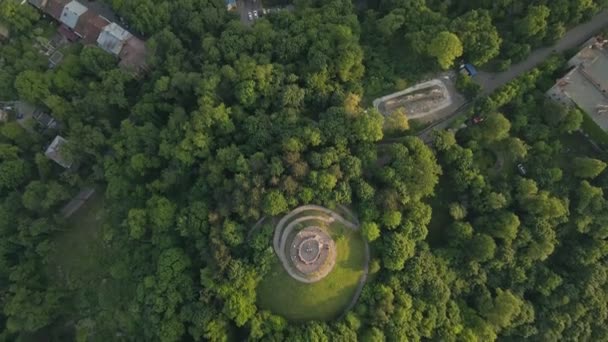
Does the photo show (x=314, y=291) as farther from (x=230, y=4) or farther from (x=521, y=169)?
(x=230, y=4)

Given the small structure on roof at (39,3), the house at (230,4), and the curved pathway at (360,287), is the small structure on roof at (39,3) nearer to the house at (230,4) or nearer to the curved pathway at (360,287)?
the house at (230,4)

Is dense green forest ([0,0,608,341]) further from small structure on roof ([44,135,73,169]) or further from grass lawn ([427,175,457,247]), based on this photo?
small structure on roof ([44,135,73,169])

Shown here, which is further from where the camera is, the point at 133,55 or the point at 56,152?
the point at 133,55

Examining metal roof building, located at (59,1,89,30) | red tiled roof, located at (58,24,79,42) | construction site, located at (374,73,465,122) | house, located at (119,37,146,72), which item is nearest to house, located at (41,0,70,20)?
metal roof building, located at (59,1,89,30)

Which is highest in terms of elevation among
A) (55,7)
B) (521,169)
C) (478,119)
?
(55,7)

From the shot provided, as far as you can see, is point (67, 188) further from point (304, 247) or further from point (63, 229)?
point (304, 247)

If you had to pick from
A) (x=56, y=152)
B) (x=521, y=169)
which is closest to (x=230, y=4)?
(x=56, y=152)

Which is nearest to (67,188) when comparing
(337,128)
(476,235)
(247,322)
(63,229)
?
(63,229)
